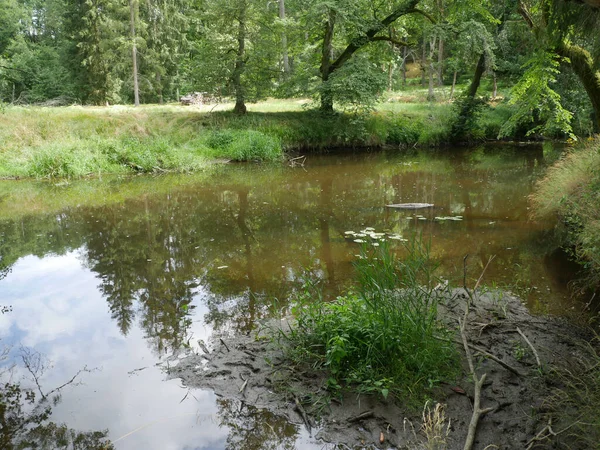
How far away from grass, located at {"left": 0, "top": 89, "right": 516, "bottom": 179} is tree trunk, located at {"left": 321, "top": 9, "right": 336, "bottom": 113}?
61 centimetres

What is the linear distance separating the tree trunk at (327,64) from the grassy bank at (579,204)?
444 inches

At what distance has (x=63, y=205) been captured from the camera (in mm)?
11844

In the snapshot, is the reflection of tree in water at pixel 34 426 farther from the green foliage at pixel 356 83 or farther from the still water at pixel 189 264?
the green foliage at pixel 356 83

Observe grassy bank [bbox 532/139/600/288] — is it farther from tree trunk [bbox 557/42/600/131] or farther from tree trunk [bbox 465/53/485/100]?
tree trunk [bbox 465/53/485/100]

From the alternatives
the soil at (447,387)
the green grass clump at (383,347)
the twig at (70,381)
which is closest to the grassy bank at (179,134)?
the twig at (70,381)

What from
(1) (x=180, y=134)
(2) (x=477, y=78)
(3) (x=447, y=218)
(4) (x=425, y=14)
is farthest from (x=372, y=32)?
(3) (x=447, y=218)

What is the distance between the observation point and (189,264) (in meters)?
7.73

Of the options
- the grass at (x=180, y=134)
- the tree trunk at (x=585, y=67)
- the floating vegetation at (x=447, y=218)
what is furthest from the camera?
the grass at (x=180, y=134)

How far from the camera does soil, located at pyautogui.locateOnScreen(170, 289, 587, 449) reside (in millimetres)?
3447

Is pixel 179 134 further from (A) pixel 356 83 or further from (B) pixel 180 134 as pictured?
(A) pixel 356 83

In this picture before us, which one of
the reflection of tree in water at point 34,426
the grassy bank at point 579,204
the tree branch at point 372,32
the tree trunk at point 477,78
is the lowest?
the reflection of tree in water at point 34,426

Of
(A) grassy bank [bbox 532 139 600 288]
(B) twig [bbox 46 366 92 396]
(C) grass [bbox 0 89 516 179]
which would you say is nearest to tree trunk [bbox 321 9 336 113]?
(C) grass [bbox 0 89 516 179]

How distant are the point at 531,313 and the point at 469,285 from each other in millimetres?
1083

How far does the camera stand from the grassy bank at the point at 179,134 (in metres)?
15.9
